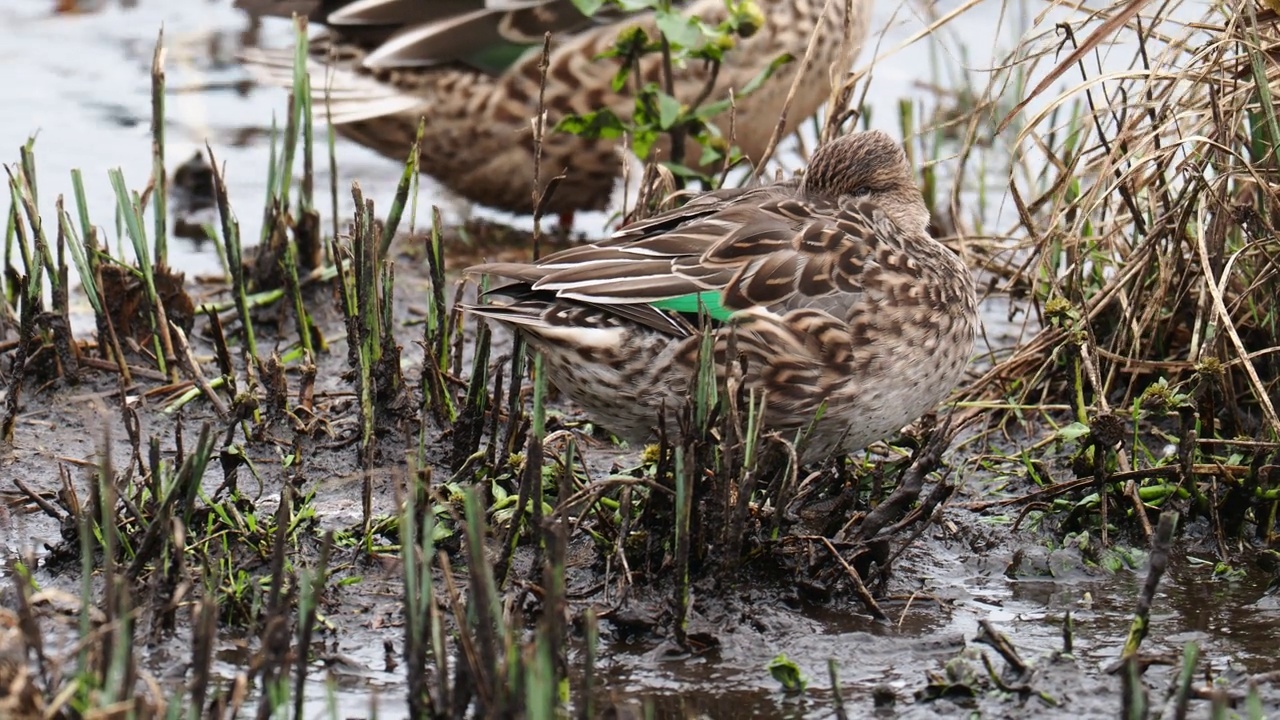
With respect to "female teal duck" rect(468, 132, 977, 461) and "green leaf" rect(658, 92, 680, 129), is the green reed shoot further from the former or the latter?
"green leaf" rect(658, 92, 680, 129)

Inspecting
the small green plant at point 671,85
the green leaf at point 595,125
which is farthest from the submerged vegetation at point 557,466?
the green leaf at point 595,125

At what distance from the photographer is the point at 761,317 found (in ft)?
14.2

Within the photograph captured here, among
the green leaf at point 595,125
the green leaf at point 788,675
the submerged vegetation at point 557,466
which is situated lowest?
the green leaf at point 788,675

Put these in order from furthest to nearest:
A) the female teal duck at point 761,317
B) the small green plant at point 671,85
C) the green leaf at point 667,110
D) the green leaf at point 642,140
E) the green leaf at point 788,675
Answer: the green leaf at point 642,140 → the green leaf at point 667,110 → the small green plant at point 671,85 → the female teal duck at point 761,317 → the green leaf at point 788,675

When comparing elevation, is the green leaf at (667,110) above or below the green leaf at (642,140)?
above

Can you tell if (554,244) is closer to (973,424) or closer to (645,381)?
(973,424)

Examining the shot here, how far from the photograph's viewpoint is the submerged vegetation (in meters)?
3.23

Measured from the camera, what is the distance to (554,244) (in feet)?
25.5

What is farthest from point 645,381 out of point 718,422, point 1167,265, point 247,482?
point 1167,265

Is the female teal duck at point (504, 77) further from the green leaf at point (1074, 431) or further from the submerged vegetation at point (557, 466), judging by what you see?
the green leaf at point (1074, 431)

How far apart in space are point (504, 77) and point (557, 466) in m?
3.39

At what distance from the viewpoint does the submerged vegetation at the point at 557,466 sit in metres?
3.23

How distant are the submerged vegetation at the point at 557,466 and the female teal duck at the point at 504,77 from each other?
1.57 meters

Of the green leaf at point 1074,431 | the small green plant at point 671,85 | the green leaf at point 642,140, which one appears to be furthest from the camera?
the green leaf at point 642,140
